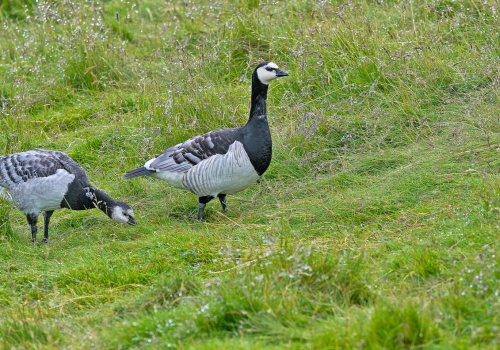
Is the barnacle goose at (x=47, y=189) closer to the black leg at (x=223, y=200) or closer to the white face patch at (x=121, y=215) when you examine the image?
the white face patch at (x=121, y=215)

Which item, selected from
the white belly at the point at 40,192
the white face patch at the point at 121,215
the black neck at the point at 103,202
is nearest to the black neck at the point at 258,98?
the white face patch at the point at 121,215

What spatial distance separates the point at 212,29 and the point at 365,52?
9.24 feet

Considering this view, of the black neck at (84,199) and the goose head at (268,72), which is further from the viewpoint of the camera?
the goose head at (268,72)

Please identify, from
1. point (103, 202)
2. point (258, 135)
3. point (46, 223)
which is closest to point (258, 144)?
point (258, 135)

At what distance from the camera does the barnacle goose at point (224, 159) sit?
6793mm

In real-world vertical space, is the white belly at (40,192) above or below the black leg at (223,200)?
above

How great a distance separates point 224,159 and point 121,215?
1259 mm

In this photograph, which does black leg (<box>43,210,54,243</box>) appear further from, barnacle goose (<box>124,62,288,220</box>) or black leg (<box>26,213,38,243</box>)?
barnacle goose (<box>124,62,288,220</box>)

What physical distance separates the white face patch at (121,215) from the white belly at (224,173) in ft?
2.41

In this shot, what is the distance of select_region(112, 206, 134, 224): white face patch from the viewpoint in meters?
6.79

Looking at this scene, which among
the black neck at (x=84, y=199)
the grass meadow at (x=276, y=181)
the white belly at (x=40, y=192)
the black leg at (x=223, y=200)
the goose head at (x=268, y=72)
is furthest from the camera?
the black leg at (x=223, y=200)

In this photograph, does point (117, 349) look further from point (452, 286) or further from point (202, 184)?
point (202, 184)

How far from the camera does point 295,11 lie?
10.3 m

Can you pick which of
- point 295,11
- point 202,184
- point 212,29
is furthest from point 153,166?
point 295,11
